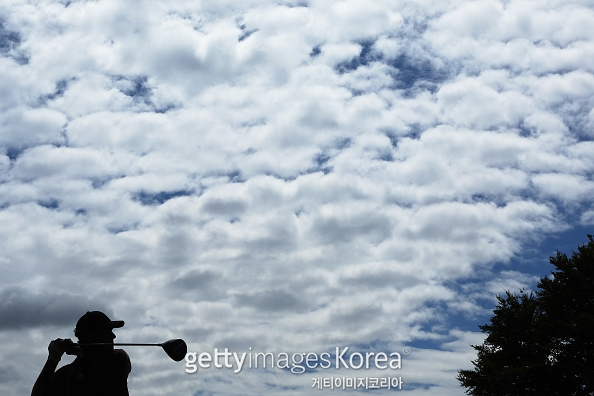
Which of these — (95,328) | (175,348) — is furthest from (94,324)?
(175,348)

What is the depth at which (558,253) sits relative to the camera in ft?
155

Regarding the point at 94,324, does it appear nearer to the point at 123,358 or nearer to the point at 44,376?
the point at 123,358

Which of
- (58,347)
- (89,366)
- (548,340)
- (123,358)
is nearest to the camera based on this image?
(58,347)

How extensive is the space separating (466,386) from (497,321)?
5.31 meters

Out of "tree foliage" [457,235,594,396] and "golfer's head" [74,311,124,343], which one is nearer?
"golfer's head" [74,311,124,343]

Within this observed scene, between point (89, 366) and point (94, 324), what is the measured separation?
41 cm

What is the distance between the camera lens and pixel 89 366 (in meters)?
6.88

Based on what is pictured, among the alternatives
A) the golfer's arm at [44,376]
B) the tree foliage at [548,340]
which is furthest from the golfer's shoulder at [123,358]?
the tree foliage at [548,340]

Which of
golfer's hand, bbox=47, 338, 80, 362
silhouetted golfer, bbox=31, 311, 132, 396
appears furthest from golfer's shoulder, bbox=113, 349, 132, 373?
golfer's hand, bbox=47, 338, 80, 362

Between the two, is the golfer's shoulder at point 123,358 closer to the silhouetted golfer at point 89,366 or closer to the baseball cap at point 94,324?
the silhouetted golfer at point 89,366

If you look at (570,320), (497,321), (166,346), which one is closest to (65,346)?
(166,346)

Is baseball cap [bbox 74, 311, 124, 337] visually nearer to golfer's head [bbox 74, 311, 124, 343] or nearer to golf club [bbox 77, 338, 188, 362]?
golfer's head [bbox 74, 311, 124, 343]

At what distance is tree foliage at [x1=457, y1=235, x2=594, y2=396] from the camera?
147ft

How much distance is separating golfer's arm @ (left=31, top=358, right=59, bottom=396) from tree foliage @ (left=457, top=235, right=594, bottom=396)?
1630 inches
